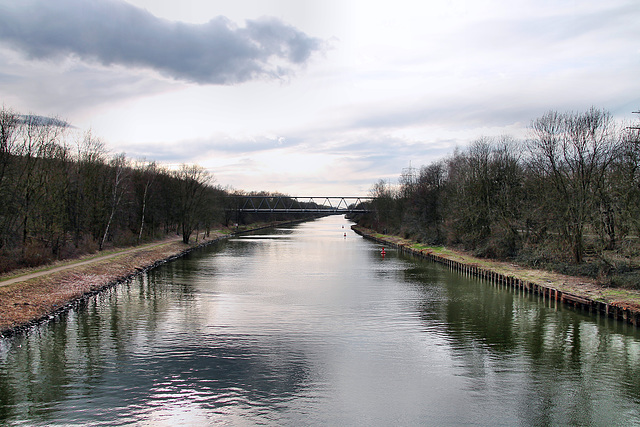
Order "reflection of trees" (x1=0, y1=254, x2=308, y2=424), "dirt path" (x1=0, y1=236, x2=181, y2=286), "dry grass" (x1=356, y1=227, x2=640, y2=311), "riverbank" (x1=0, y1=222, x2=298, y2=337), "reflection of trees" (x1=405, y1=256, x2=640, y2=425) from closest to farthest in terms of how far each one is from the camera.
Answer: "reflection of trees" (x1=0, y1=254, x2=308, y2=424)
"reflection of trees" (x1=405, y1=256, x2=640, y2=425)
"riverbank" (x1=0, y1=222, x2=298, y2=337)
"dry grass" (x1=356, y1=227, x2=640, y2=311)
"dirt path" (x1=0, y1=236, x2=181, y2=286)

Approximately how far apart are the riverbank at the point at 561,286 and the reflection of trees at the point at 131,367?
15.9m

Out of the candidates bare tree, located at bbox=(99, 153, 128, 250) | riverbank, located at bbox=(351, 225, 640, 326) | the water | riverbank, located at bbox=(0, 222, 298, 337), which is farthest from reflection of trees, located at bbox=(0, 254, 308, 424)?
bare tree, located at bbox=(99, 153, 128, 250)

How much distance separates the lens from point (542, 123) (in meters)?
35.2

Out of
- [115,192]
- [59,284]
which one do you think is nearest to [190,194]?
[115,192]

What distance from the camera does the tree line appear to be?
89.6 feet

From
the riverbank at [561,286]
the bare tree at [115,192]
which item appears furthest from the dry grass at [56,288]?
the riverbank at [561,286]

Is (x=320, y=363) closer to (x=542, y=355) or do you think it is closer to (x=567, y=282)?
(x=542, y=355)

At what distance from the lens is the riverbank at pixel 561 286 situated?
72.9ft

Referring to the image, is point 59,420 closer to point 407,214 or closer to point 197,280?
point 197,280

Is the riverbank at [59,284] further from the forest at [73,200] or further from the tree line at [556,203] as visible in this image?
the tree line at [556,203]

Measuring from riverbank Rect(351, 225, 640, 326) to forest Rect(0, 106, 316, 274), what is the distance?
107 feet

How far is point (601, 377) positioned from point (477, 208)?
105 feet

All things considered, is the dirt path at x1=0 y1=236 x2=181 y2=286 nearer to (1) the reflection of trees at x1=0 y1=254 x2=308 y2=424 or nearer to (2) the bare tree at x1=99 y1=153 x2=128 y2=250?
(2) the bare tree at x1=99 y1=153 x2=128 y2=250

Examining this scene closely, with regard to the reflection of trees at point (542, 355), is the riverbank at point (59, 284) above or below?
above
